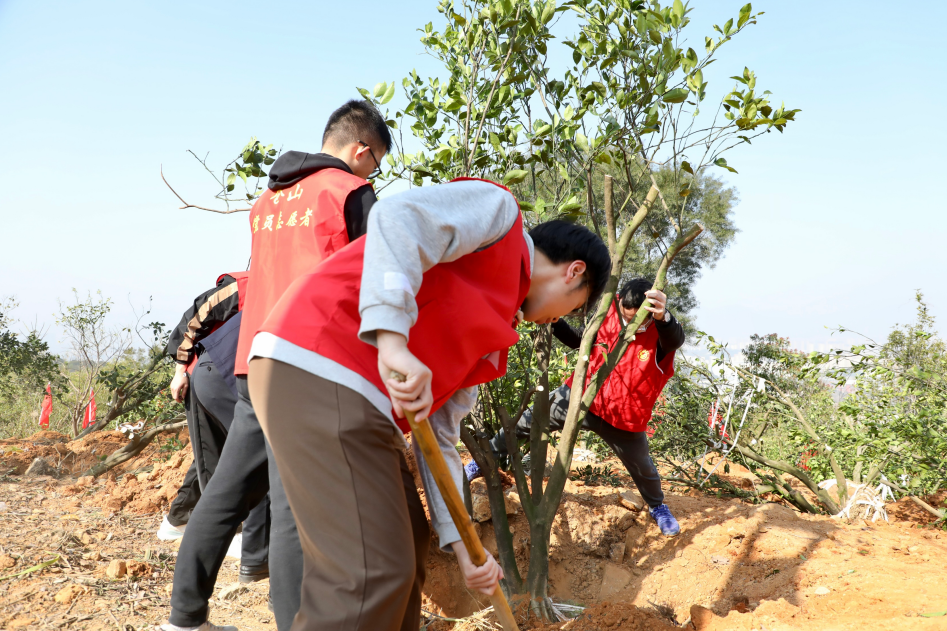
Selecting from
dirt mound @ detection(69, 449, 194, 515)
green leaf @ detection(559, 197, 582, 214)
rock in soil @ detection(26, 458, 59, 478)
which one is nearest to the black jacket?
green leaf @ detection(559, 197, 582, 214)

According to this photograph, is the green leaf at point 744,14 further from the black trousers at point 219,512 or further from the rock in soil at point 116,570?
the rock in soil at point 116,570

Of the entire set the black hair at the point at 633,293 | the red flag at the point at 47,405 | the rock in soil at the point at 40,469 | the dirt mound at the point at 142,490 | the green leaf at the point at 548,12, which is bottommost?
the red flag at the point at 47,405

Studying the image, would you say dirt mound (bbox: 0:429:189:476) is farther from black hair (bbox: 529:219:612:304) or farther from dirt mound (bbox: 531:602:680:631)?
black hair (bbox: 529:219:612:304)

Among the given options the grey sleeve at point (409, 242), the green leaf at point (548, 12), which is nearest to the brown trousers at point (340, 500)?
the grey sleeve at point (409, 242)

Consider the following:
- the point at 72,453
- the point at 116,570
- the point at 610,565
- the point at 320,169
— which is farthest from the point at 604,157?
the point at 72,453

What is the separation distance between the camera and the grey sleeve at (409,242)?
3.92ft

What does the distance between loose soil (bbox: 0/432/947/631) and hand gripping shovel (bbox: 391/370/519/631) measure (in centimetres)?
109

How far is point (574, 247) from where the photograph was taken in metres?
1.69

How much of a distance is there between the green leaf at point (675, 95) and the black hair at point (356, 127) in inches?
46.6

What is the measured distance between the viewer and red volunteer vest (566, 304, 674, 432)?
3705mm

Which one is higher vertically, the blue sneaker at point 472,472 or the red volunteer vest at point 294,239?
the red volunteer vest at point 294,239

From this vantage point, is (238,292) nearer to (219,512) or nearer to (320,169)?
(320,169)

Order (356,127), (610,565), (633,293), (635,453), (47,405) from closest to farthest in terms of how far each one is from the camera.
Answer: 1. (356,127)
2. (633,293)
3. (610,565)
4. (635,453)
5. (47,405)

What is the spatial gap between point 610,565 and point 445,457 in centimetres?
254
